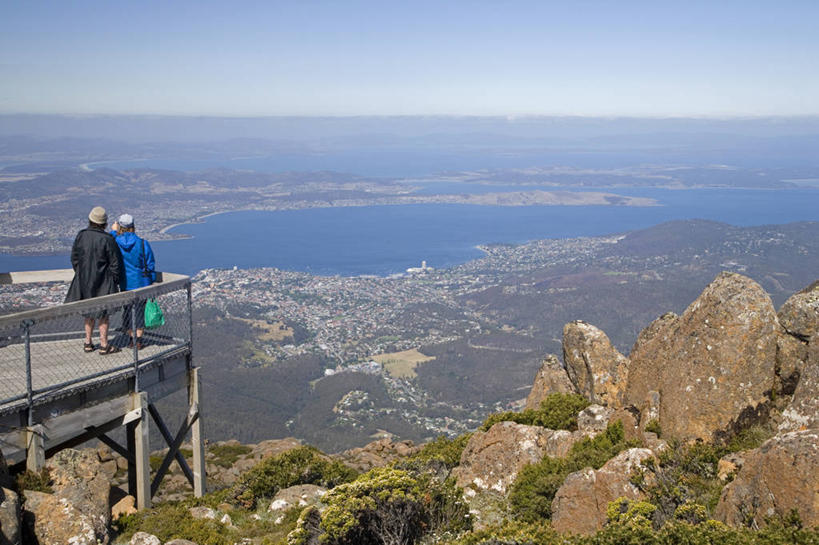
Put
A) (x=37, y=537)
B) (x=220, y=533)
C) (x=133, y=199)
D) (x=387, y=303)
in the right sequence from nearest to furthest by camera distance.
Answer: (x=37, y=537) → (x=220, y=533) → (x=387, y=303) → (x=133, y=199)

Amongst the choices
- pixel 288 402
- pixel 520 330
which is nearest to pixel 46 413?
pixel 288 402

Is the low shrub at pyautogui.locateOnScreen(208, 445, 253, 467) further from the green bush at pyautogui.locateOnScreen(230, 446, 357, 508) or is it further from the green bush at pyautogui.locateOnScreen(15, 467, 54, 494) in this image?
the green bush at pyautogui.locateOnScreen(15, 467, 54, 494)

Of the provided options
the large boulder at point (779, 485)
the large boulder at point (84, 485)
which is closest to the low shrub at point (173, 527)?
the large boulder at point (84, 485)

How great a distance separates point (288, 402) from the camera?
54438mm

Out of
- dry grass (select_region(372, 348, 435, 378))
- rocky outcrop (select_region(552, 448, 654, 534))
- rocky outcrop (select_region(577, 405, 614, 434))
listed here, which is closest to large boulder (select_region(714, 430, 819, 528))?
rocky outcrop (select_region(552, 448, 654, 534))

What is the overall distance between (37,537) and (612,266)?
112 metres

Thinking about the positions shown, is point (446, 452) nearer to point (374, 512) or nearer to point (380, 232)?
point (374, 512)

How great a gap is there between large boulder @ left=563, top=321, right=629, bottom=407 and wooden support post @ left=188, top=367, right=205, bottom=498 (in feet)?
21.9

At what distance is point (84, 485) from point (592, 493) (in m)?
5.28

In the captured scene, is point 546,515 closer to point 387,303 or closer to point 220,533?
point 220,533

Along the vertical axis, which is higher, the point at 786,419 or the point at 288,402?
the point at 786,419

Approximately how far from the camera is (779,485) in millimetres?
5742

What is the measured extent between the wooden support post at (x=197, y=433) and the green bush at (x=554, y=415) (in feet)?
14.4

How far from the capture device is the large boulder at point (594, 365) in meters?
11.9
